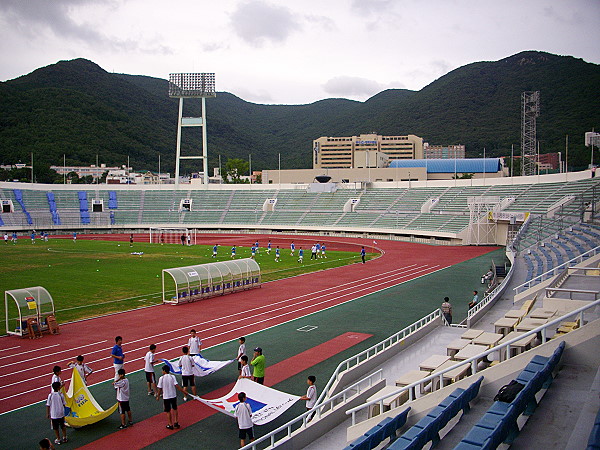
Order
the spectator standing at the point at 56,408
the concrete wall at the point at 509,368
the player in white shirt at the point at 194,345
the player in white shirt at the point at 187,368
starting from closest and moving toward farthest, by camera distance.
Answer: the concrete wall at the point at 509,368 < the spectator standing at the point at 56,408 < the player in white shirt at the point at 187,368 < the player in white shirt at the point at 194,345

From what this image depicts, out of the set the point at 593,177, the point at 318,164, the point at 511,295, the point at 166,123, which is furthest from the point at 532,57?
the point at 511,295

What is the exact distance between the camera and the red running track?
51.2 ft

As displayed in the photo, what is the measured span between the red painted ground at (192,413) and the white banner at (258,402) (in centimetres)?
97

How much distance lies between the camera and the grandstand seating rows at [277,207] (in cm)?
6119

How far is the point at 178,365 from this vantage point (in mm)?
13969

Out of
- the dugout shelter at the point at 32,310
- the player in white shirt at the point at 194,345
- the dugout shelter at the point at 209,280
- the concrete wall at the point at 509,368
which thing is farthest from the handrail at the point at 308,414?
the dugout shelter at the point at 209,280

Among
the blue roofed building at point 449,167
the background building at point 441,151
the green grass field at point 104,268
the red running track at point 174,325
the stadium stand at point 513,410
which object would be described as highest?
the background building at point 441,151

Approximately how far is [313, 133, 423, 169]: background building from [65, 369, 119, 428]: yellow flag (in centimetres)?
16891

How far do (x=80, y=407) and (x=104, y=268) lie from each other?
27077mm

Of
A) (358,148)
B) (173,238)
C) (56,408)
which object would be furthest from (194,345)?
(358,148)

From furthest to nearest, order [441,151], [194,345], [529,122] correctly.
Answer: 1. [441,151]
2. [529,122]
3. [194,345]

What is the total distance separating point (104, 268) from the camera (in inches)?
1465

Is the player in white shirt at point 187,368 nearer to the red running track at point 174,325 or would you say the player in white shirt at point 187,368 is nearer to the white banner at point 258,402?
the white banner at point 258,402

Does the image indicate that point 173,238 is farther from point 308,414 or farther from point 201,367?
point 308,414
